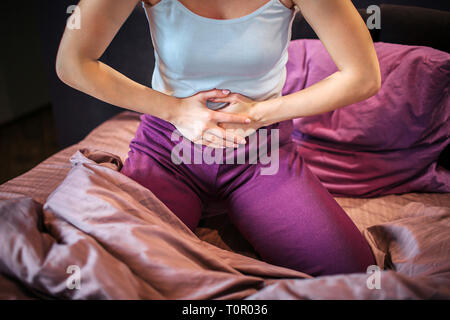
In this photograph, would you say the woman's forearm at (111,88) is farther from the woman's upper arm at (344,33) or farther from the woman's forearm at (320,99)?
the woman's upper arm at (344,33)

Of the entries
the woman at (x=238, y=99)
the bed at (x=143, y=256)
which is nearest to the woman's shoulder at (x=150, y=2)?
the woman at (x=238, y=99)

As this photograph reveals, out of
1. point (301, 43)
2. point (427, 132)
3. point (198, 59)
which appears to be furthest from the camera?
point (301, 43)

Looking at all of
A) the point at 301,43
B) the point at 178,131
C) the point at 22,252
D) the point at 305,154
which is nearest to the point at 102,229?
the point at 22,252

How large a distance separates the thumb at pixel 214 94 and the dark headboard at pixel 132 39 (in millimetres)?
636

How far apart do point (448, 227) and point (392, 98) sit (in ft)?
1.43

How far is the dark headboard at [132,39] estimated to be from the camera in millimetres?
1146

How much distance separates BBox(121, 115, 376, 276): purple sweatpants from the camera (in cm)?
79

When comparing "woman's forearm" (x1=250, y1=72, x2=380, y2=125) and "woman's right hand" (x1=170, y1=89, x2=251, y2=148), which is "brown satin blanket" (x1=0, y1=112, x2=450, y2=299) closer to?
"woman's right hand" (x1=170, y1=89, x2=251, y2=148)

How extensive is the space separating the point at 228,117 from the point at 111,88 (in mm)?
292

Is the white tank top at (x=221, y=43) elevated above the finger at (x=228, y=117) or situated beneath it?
elevated above

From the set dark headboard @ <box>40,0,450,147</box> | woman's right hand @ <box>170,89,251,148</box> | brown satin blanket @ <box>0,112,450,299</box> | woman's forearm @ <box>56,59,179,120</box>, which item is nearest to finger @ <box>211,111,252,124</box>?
woman's right hand @ <box>170,89,251,148</box>
